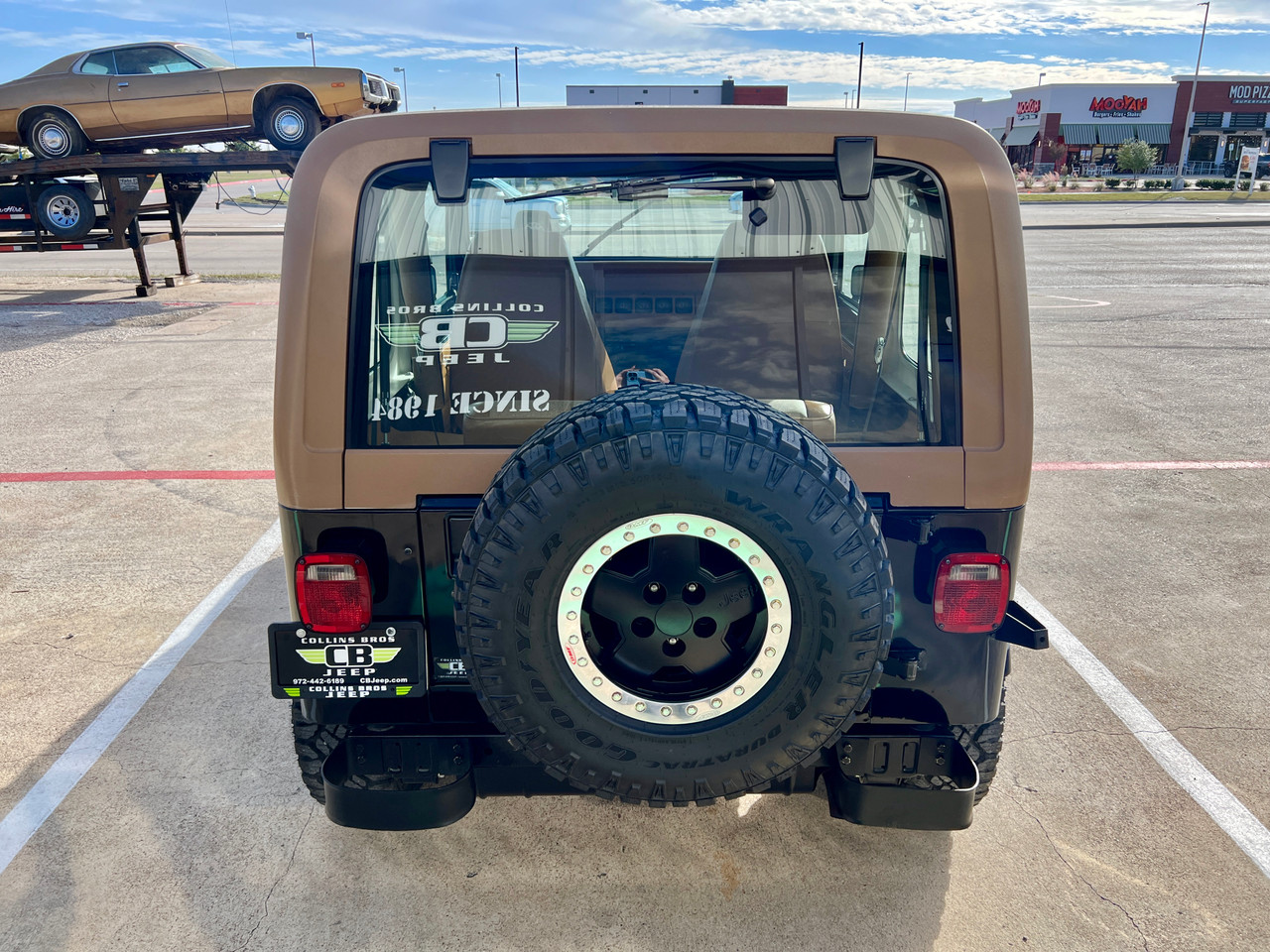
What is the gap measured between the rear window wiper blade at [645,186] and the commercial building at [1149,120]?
7405 cm

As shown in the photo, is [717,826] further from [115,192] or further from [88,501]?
[115,192]

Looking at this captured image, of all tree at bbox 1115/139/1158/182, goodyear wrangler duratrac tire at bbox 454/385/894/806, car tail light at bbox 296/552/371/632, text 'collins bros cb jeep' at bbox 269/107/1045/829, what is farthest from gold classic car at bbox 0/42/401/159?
tree at bbox 1115/139/1158/182

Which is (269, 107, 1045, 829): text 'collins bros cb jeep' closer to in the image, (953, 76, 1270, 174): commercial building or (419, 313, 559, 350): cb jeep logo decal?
(419, 313, 559, 350): cb jeep logo decal

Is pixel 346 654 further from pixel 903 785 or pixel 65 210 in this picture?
pixel 65 210

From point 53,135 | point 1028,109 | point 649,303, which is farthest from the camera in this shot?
point 1028,109

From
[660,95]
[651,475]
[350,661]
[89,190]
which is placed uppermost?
[660,95]

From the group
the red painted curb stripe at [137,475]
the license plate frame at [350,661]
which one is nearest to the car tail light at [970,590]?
the license plate frame at [350,661]

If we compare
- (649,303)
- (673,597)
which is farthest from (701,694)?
(649,303)

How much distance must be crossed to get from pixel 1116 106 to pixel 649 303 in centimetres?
7801

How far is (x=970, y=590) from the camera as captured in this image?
229cm

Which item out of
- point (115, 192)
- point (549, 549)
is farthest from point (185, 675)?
point (115, 192)

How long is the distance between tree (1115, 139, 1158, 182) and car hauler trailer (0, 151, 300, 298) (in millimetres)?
60174

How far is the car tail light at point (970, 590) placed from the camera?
2283 millimetres

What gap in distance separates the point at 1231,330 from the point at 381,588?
496 inches
